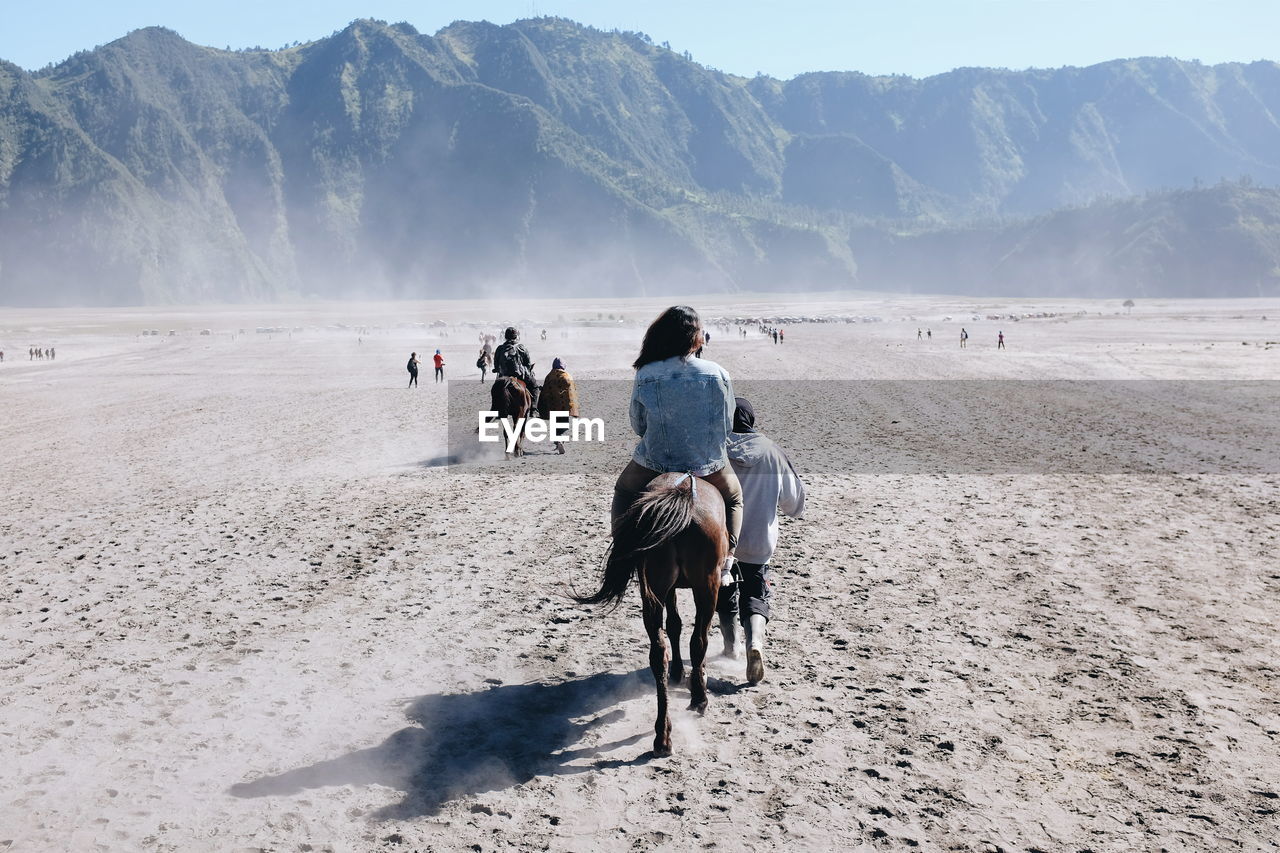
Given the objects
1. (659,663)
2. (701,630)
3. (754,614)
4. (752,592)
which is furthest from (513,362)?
(659,663)

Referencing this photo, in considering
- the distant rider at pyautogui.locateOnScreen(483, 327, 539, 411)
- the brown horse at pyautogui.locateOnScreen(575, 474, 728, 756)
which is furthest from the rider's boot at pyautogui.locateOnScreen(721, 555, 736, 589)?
the distant rider at pyautogui.locateOnScreen(483, 327, 539, 411)

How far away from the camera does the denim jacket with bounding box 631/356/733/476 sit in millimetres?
5434

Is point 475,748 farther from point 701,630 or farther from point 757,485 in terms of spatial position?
point 757,485

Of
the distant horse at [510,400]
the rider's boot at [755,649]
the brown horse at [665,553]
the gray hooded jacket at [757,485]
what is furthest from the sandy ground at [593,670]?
the distant horse at [510,400]

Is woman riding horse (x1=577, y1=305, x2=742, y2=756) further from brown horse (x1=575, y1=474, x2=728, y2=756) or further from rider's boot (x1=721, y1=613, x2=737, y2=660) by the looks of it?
rider's boot (x1=721, y1=613, x2=737, y2=660)

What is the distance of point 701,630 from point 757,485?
112cm

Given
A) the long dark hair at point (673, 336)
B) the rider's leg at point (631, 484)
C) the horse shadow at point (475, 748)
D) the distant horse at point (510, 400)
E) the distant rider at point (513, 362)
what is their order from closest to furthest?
the horse shadow at point (475, 748), the long dark hair at point (673, 336), the rider's leg at point (631, 484), the distant rider at point (513, 362), the distant horse at point (510, 400)

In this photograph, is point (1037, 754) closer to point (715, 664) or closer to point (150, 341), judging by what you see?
point (715, 664)

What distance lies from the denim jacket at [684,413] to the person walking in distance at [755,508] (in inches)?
18.6

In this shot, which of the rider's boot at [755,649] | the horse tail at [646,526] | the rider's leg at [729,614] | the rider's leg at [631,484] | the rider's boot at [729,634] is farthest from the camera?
the rider's boot at [729,634]

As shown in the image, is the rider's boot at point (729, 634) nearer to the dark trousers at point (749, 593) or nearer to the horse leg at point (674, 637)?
the dark trousers at point (749, 593)

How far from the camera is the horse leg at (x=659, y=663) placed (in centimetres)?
510

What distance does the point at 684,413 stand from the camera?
545cm

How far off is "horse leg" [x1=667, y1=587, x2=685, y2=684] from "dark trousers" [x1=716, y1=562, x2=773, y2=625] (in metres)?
0.52
